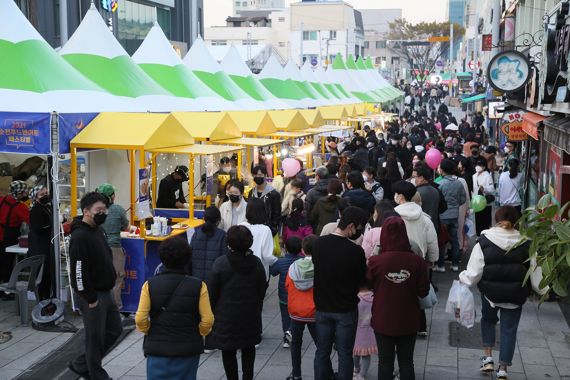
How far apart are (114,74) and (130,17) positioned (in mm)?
24673

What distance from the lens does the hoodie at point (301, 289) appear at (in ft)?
20.1

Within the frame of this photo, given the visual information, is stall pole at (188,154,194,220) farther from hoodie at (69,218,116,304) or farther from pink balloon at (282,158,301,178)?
pink balloon at (282,158,301,178)

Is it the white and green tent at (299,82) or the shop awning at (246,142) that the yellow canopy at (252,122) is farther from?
the white and green tent at (299,82)

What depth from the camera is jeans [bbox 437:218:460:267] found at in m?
10.8

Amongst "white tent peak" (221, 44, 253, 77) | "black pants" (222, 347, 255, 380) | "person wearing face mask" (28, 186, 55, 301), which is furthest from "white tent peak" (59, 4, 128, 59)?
"black pants" (222, 347, 255, 380)

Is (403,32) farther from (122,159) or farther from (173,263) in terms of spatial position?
(173,263)

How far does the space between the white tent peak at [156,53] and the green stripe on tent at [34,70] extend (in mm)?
5215

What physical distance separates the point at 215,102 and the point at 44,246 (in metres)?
8.09

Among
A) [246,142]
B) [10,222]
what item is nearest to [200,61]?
[246,142]

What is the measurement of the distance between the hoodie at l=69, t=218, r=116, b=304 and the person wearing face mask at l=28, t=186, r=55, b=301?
2.89 metres

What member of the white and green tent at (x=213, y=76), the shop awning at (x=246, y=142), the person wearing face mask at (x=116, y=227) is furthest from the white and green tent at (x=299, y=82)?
the person wearing face mask at (x=116, y=227)

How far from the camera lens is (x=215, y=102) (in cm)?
1666

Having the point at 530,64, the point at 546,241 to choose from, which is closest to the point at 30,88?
the point at 546,241

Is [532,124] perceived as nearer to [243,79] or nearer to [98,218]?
[98,218]
